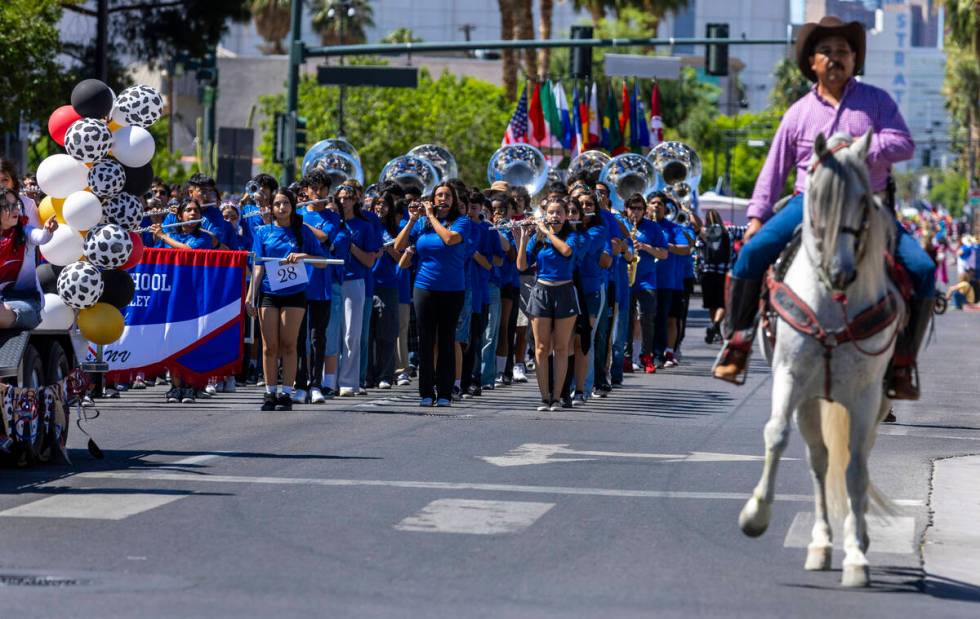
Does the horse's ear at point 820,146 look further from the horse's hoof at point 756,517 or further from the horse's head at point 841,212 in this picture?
the horse's hoof at point 756,517

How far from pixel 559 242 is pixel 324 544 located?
8274 mm

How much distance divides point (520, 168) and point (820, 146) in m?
18.5

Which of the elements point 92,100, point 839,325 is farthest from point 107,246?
point 839,325

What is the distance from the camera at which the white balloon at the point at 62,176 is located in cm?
1281

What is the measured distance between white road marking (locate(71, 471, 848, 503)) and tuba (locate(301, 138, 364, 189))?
11660mm

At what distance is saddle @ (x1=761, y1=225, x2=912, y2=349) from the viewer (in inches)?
324

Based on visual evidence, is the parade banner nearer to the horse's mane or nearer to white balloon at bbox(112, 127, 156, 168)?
white balloon at bbox(112, 127, 156, 168)

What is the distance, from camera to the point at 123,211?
1331 cm

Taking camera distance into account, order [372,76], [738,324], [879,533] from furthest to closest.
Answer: [372,76] < [879,533] < [738,324]

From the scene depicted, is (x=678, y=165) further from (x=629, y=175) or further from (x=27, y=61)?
(x=27, y=61)

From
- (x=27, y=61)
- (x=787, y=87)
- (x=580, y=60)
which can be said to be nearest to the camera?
(x=27, y=61)

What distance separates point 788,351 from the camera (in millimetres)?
8320

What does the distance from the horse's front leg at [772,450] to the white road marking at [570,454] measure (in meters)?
4.11

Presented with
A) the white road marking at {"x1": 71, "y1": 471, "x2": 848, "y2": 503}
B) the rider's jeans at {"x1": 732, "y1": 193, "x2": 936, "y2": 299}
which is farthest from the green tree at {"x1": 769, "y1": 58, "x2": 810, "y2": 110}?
the rider's jeans at {"x1": 732, "y1": 193, "x2": 936, "y2": 299}
